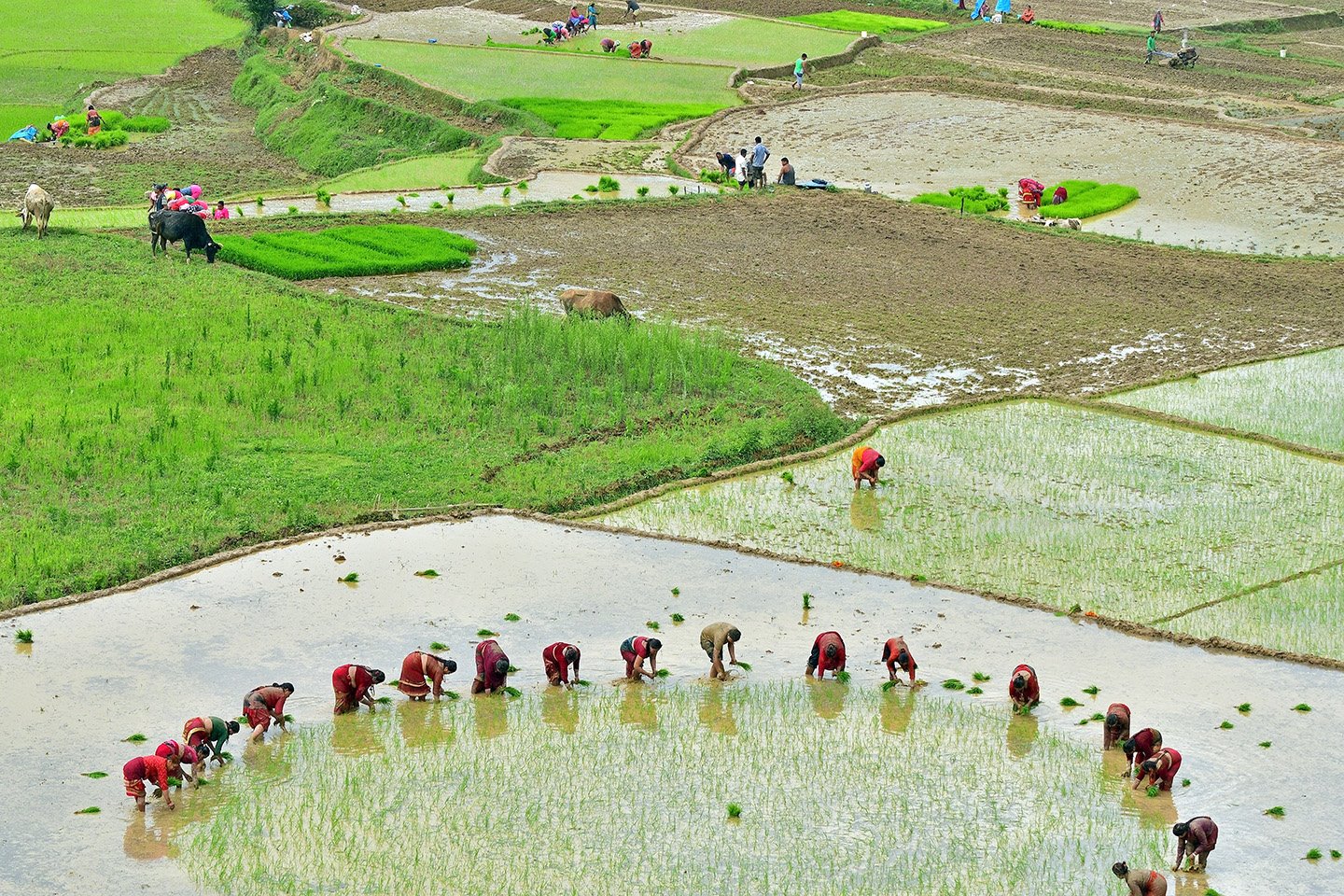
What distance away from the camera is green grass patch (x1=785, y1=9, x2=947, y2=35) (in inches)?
1986

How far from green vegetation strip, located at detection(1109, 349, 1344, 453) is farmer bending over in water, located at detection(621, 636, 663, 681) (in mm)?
9177

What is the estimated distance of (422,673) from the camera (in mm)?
11664

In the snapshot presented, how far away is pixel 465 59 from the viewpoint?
4219cm

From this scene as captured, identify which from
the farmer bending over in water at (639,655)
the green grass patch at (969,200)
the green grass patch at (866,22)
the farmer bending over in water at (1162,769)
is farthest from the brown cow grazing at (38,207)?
the green grass patch at (866,22)

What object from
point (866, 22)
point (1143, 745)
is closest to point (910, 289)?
point (1143, 745)

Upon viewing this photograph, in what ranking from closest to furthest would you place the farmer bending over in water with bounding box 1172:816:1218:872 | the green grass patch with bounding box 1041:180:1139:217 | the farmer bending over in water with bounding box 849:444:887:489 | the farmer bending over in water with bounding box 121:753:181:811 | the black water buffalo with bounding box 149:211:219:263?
1. the farmer bending over in water with bounding box 1172:816:1218:872
2. the farmer bending over in water with bounding box 121:753:181:811
3. the farmer bending over in water with bounding box 849:444:887:489
4. the black water buffalo with bounding box 149:211:219:263
5. the green grass patch with bounding box 1041:180:1139:217

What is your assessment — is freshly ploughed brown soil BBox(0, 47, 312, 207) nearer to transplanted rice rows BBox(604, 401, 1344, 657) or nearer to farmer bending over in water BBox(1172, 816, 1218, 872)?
transplanted rice rows BBox(604, 401, 1344, 657)

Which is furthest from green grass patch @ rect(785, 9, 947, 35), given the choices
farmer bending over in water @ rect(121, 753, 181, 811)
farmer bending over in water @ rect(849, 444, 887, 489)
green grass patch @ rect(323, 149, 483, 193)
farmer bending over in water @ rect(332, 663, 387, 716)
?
farmer bending over in water @ rect(121, 753, 181, 811)

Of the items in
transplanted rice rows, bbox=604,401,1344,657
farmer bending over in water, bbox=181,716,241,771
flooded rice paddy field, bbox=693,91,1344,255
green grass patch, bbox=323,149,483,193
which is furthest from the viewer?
green grass patch, bbox=323,149,483,193

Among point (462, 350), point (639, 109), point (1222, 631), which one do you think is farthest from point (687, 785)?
point (639, 109)

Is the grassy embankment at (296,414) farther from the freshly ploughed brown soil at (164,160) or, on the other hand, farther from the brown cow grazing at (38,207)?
the freshly ploughed brown soil at (164,160)

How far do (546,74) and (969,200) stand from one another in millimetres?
15596

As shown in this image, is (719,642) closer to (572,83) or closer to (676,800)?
(676,800)

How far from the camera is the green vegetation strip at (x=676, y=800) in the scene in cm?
955
